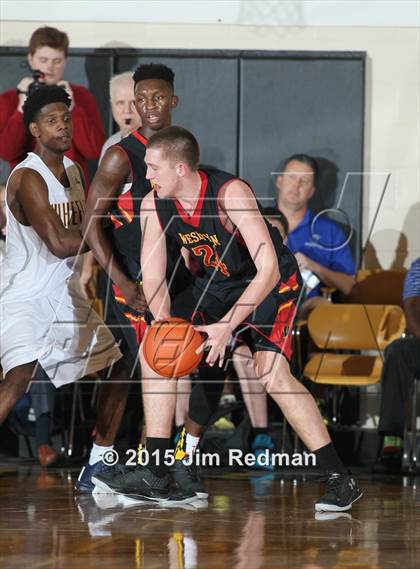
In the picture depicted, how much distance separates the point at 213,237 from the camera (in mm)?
5137

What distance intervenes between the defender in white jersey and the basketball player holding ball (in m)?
0.58

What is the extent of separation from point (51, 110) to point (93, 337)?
1203 mm

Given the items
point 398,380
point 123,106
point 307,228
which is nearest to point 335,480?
point 398,380

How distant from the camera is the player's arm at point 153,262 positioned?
5.09 m

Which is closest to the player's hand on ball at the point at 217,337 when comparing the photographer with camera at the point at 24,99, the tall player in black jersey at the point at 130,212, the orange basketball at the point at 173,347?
the orange basketball at the point at 173,347

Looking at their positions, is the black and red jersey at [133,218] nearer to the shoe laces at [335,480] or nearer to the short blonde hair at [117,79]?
the shoe laces at [335,480]

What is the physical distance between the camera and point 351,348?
23.6ft

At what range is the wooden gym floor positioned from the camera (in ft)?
13.3

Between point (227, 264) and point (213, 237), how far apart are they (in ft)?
0.61

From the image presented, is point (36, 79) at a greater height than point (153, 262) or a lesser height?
greater

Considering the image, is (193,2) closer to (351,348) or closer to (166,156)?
(351,348)

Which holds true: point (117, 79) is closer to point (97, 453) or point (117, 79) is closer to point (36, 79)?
point (36, 79)

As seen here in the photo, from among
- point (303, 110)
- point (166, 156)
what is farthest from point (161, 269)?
point (303, 110)

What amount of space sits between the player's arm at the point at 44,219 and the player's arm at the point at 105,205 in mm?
77
